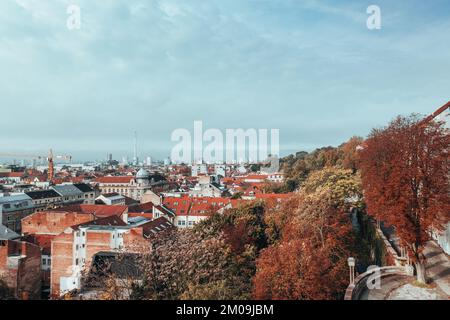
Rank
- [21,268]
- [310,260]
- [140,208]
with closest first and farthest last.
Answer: [310,260]
[21,268]
[140,208]

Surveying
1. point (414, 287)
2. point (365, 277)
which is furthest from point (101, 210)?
point (414, 287)

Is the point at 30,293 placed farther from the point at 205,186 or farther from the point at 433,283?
the point at 205,186

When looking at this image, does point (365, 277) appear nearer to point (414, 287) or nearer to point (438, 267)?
point (414, 287)

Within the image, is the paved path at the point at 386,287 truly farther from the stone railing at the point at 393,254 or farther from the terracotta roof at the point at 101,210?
the terracotta roof at the point at 101,210

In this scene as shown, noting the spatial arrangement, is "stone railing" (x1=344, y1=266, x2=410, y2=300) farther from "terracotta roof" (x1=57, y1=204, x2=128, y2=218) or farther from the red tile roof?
the red tile roof

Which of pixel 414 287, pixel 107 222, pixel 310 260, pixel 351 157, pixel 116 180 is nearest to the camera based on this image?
pixel 414 287
